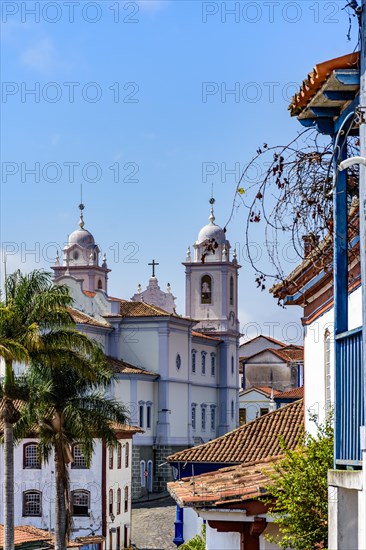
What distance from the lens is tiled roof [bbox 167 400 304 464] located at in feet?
89.8

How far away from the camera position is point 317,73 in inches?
334

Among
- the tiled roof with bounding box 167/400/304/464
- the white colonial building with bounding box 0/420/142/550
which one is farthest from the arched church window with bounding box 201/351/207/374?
the tiled roof with bounding box 167/400/304/464

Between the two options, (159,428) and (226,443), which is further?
(159,428)

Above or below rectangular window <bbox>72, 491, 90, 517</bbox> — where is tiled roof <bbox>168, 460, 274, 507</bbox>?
above

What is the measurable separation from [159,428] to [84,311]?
8.99m

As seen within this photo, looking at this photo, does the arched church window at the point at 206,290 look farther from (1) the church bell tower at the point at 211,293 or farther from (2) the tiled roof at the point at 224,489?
(2) the tiled roof at the point at 224,489

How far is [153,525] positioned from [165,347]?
22.5 m

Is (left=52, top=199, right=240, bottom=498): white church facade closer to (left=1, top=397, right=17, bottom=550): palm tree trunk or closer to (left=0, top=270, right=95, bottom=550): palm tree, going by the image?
(left=0, top=270, right=95, bottom=550): palm tree

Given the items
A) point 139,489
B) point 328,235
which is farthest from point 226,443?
point 139,489

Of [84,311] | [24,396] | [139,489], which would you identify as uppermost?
[84,311]

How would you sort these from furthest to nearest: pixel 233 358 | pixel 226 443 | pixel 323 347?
pixel 233 358 → pixel 226 443 → pixel 323 347

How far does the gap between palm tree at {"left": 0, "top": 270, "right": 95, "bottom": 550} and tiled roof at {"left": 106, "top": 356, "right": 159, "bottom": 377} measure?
33.5 meters

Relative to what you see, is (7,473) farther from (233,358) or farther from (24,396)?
(233,358)

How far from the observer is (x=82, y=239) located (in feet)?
317
